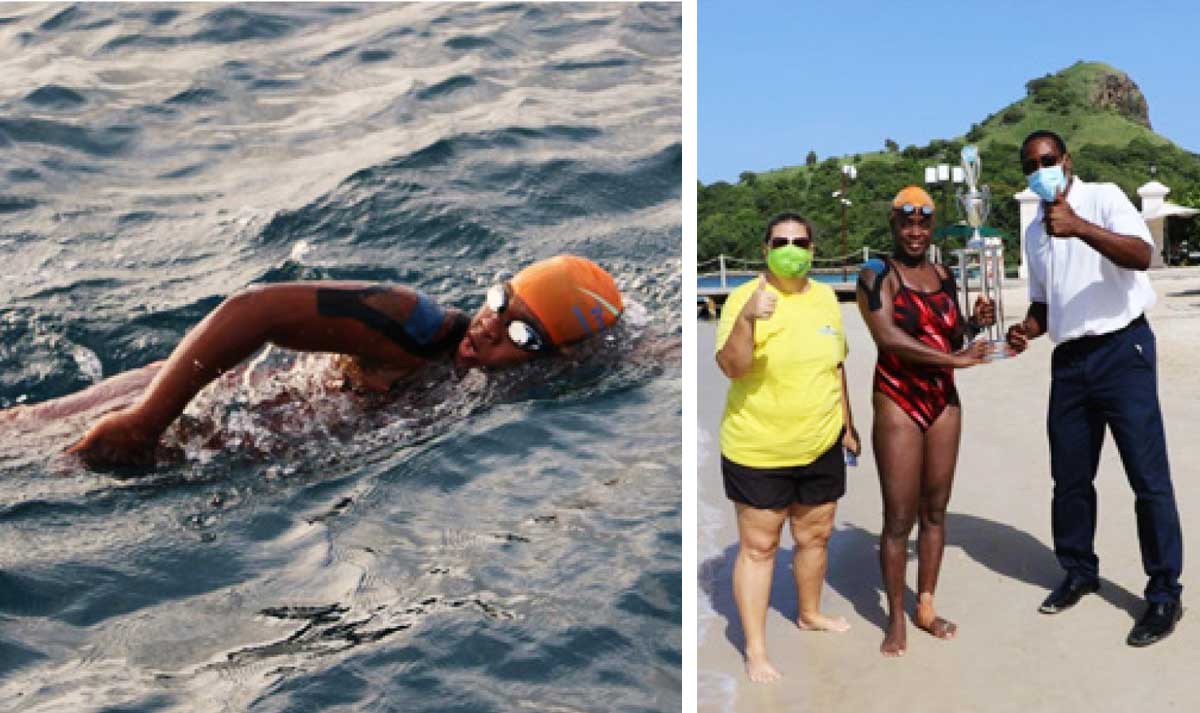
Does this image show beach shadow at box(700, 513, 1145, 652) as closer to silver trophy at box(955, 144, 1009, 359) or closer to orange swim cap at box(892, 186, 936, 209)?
silver trophy at box(955, 144, 1009, 359)

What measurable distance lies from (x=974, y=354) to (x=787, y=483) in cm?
72

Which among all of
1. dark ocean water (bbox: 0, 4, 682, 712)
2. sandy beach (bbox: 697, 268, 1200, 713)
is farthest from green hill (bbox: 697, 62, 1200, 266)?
sandy beach (bbox: 697, 268, 1200, 713)

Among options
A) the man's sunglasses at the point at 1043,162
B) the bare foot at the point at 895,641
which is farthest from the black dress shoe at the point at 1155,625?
the man's sunglasses at the point at 1043,162

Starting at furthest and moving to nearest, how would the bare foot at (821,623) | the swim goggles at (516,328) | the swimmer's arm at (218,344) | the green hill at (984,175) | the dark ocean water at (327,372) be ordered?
1. the green hill at (984,175)
2. the swim goggles at (516,328)
3. the swimmer's arm at (218,344)
4. the bare foot at (821,623)
5. the dark ocean water at (327,372)

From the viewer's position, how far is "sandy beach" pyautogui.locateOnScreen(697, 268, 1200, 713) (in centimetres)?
385

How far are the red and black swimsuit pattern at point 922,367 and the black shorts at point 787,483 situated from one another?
27 cm

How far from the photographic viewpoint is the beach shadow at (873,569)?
15.1 ft

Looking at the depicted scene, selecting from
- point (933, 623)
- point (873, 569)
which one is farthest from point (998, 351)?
point (873, 569)

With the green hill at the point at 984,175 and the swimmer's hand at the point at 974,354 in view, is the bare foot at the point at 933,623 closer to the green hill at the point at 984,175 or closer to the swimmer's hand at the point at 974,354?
the swimmer's hand at the point at 974,354

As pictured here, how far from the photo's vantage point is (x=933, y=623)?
4.35 meters

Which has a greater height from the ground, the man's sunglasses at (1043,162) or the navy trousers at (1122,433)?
the man's sunglasses at (1043,162)

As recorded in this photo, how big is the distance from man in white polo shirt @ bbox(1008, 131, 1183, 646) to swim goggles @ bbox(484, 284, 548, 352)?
213 centimetres

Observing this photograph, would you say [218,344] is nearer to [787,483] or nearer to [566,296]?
[566,296]

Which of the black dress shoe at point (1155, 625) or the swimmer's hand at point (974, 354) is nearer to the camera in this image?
the swimmer's hand at point (974, 354)
